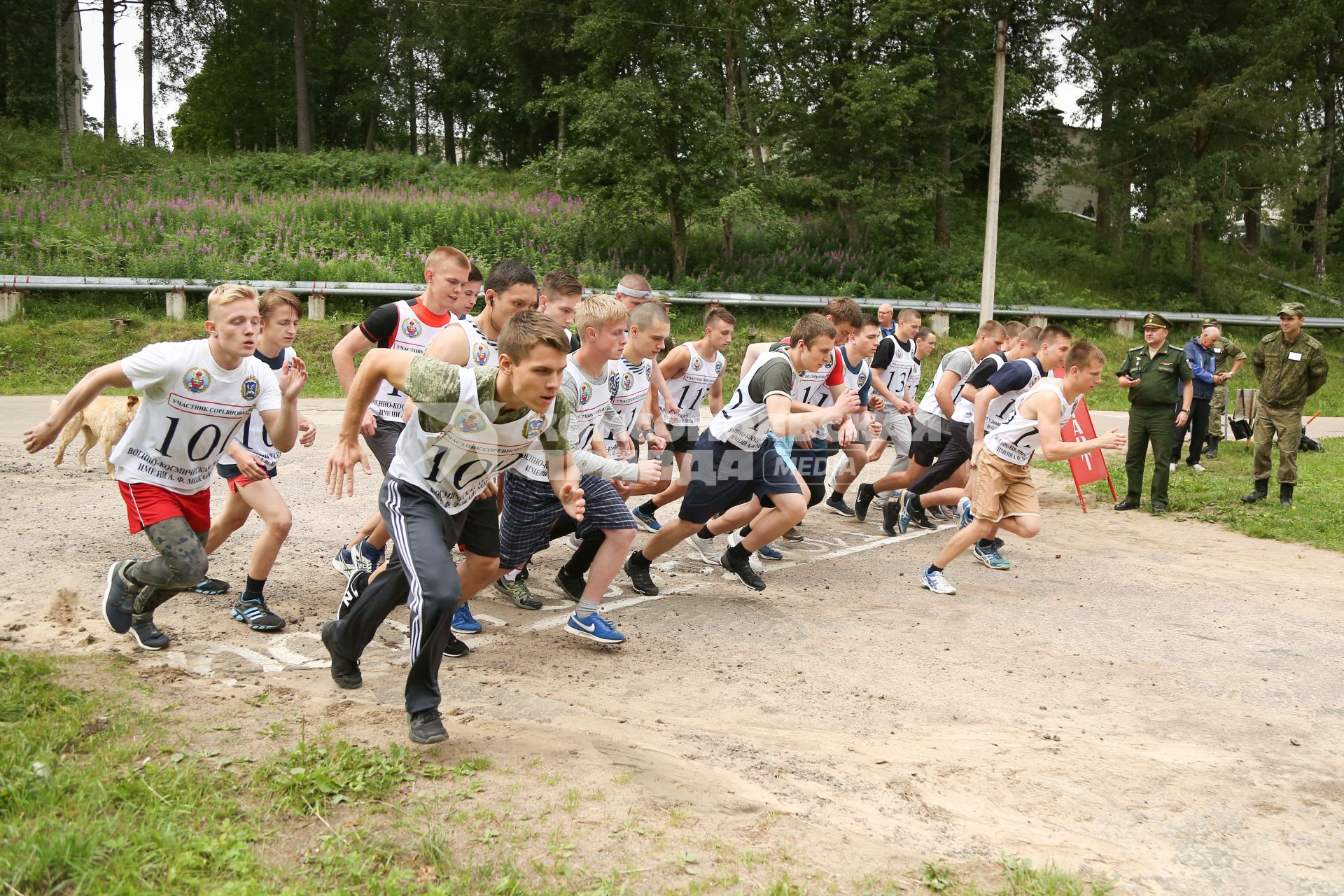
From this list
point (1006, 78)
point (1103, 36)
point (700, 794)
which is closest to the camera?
point (700, 794)

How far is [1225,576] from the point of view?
8.42 metres

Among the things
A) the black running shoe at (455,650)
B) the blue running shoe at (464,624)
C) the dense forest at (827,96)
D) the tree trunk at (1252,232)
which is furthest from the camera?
the tree trunk at (1252,232)

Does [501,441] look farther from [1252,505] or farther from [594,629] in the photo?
[1252,505]

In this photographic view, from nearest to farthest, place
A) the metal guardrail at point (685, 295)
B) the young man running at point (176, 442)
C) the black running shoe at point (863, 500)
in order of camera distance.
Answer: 1. the young man running at point (176, 442)
2. the black running shoe at point (863, 500)
3. the metal guardrail at point (685, 295)

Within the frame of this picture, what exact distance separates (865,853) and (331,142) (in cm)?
4483

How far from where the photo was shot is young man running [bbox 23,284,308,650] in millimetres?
5145

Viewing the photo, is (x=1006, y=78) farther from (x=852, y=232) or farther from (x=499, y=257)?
(x=499, y=257)

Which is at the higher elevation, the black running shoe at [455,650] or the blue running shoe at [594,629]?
the blue running shoe at [594,629]

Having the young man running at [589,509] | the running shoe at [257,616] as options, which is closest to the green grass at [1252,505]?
the young man running at [589,509]

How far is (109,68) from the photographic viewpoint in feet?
117

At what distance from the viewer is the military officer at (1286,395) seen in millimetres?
11266

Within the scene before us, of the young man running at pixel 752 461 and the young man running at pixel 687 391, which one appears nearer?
the young man running at pixel 752 461

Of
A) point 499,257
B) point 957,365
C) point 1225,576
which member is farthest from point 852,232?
point 1225,576

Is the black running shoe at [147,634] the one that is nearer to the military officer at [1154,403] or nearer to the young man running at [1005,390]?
the young man running at [1005,390]
